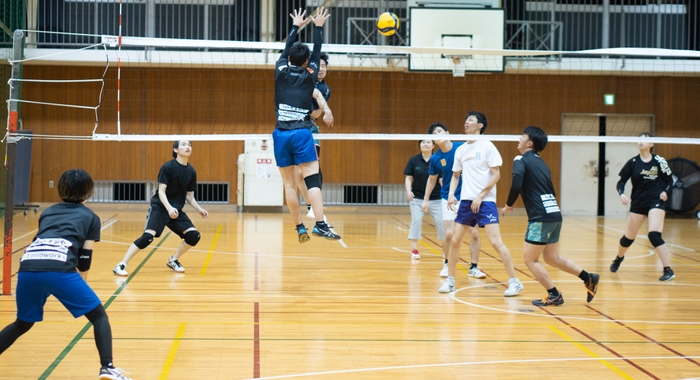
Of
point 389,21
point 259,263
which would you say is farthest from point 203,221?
point 389,21

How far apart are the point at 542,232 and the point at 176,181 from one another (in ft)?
14.6

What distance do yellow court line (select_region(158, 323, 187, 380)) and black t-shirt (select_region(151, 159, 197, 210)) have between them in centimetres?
289

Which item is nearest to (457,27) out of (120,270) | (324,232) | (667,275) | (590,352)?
(667,275)

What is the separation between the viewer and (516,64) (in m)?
17.6

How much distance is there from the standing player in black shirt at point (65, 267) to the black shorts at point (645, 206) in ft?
23.5

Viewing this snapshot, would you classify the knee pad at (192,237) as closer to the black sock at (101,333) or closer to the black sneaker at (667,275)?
the black sock at (101,333)

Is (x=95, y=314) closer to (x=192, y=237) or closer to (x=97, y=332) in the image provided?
(x=97, y=332)

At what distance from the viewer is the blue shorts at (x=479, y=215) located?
7.93 meters

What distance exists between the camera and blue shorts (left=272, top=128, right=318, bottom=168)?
255 inches

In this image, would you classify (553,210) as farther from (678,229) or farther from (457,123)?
(457,123)

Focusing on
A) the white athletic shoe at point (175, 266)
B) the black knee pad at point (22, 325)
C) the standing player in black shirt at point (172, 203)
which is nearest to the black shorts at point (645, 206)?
the standing player in black shirt at point (172, 203)

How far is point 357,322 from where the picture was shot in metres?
6.87

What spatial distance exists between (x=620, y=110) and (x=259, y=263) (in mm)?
12545

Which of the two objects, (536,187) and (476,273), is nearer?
(536,187)
